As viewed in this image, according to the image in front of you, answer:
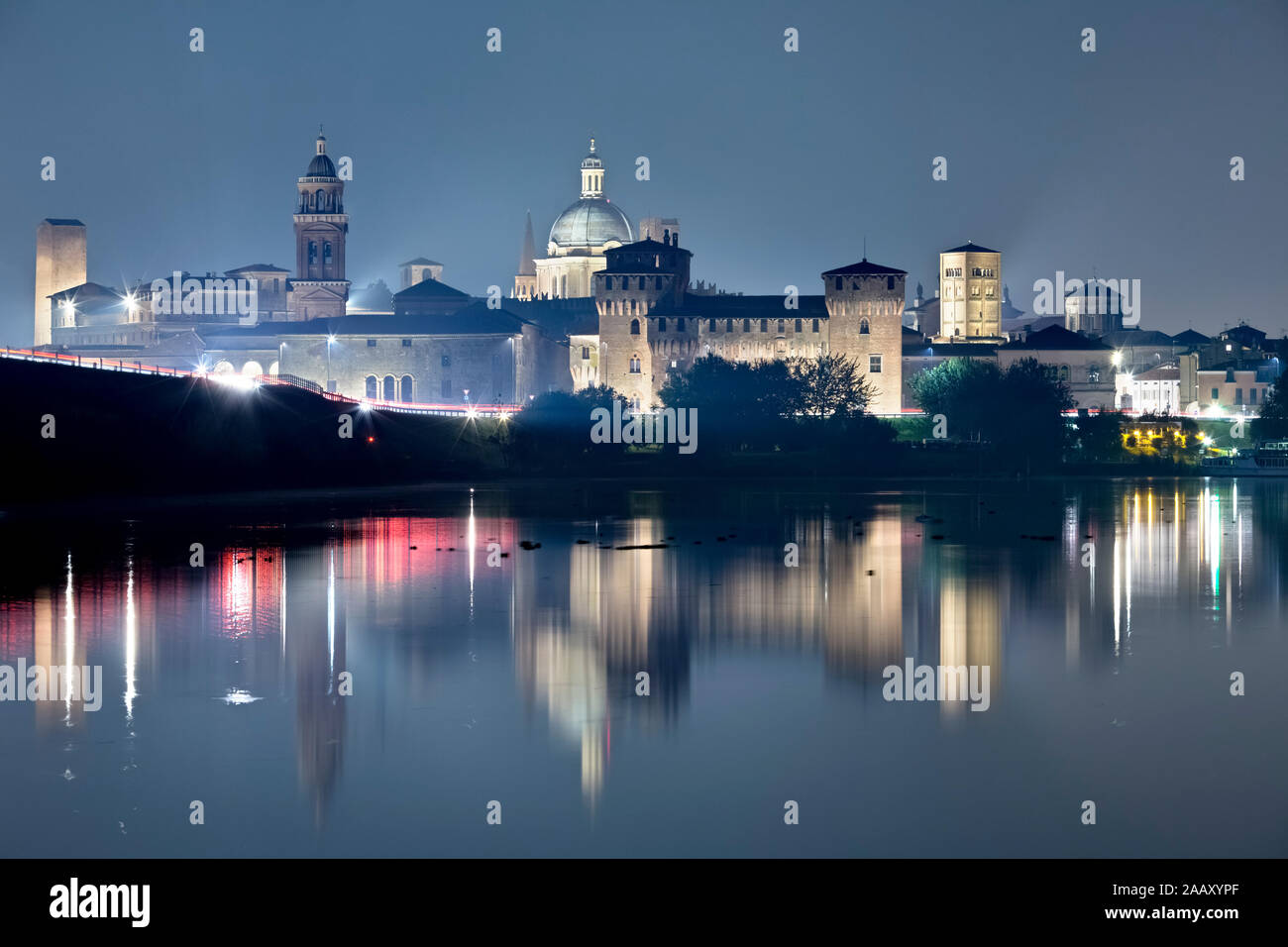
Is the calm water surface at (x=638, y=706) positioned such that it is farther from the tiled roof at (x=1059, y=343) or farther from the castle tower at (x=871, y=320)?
the tiled roof at (x=1059, y=343)

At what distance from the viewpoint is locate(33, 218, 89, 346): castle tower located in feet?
541

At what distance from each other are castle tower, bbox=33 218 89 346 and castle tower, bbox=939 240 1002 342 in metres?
84.6

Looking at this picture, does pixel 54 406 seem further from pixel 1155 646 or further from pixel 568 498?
pixel 1155 646

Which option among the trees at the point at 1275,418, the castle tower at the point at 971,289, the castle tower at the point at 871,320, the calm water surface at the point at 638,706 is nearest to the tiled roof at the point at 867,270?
the castle tower at the point at 871,320

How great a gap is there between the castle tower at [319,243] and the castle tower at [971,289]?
61.0 m

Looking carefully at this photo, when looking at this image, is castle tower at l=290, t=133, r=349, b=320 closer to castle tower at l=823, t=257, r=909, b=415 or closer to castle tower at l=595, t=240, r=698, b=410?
castle tower at l=595, t=240, r=698, b=410

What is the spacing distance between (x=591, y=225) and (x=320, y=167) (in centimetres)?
3035

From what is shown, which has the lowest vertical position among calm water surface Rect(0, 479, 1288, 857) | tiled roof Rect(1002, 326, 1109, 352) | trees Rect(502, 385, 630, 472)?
calm water surface Rect(0, 479, 1288, 857)

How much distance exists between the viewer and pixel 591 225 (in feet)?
492

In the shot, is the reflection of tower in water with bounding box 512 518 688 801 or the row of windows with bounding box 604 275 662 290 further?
the row of windows with bounding box 604 275 662 290

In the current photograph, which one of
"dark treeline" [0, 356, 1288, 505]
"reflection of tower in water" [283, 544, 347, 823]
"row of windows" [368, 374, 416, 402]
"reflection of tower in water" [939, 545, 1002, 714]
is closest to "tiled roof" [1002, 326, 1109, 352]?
"dark treeline" [0, 356, 1288, 505]

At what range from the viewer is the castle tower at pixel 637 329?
111062 mm

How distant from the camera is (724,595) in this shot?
25.2m

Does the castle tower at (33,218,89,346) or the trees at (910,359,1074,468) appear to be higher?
the castle tower at (33,218,89,346)
